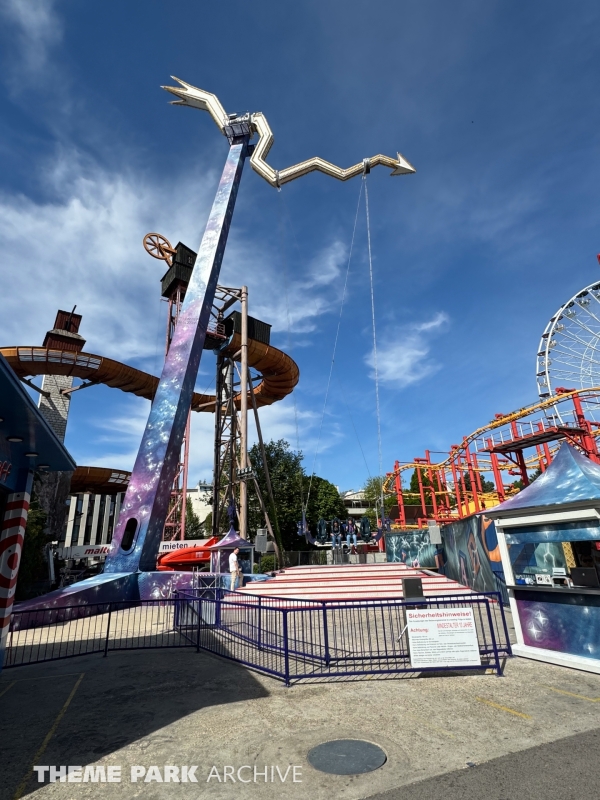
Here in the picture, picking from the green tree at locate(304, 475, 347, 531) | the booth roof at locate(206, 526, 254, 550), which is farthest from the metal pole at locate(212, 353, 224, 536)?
the green tree at locate(304, 475, 347, 531)

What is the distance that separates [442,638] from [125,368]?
31.0 metres

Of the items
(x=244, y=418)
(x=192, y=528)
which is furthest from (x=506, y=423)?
(x=192, y=528)

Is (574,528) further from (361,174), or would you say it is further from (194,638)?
(361,174)

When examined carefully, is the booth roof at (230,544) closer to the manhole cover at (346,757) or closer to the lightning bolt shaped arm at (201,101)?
the manhole cover at (346,757)

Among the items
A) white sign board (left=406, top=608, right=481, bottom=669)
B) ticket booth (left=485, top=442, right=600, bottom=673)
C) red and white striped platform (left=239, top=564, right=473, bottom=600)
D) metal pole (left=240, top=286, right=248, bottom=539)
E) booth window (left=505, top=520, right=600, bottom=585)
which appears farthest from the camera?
metal pole (left=240, top=286, right=248, bottom=539)

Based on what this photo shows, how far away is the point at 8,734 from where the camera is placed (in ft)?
17.7

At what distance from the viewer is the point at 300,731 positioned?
5152mm

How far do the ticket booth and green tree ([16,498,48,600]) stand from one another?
802 inches

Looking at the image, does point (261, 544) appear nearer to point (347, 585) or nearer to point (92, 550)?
point (347, 585)

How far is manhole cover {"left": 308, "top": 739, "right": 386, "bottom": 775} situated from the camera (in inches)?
167

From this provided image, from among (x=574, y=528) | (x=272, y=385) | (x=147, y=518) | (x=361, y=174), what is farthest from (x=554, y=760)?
(x=272, y=385)

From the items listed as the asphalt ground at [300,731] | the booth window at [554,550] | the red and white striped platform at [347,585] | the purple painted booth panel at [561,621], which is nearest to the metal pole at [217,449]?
the red and white striped platform at [347,585]

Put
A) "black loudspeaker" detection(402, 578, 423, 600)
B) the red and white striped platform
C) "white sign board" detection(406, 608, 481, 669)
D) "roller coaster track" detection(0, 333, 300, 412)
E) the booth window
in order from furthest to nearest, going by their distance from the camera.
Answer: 1. "roller coaster track" detection(0, 333, 300, 412)
2. the red and white striped platform
3. "black loudspeaker" detection(402, 578, 423, 600)
4. the booth window
5. "white sign board" detection(406, 608, 481, 669)

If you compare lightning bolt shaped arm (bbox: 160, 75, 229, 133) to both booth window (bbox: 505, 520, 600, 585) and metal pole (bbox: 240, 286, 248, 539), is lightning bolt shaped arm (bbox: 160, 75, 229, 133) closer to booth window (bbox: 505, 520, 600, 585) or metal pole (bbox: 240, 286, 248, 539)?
metal pole (bbox: 240, 286, 248, 539)
